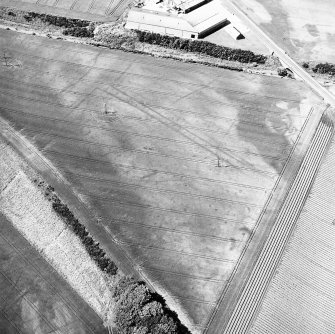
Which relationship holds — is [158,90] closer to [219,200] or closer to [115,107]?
[115,107]

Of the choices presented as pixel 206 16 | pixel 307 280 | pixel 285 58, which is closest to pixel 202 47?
pixel 206 16

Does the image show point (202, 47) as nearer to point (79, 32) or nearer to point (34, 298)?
point (79, 32)

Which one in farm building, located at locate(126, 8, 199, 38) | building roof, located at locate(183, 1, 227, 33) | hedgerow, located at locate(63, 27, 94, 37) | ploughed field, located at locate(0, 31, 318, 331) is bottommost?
ploughed field, located at locate(0, 31, 318, 331)

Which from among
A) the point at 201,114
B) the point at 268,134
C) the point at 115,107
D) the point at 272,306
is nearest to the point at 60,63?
the point at 115,107

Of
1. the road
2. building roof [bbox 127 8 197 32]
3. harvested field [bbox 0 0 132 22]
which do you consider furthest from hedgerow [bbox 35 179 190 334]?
harvested field [bbox 0 0 132 22]

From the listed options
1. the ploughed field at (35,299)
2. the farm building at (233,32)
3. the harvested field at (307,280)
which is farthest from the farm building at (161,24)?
the ploughed field at (35,299)

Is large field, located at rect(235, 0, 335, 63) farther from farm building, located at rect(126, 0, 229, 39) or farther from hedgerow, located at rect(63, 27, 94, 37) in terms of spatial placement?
hedgerow, located at rect(63, 27, 94, 37)
